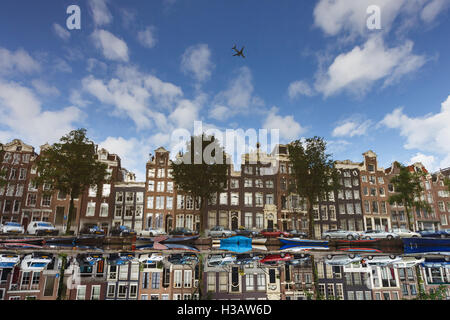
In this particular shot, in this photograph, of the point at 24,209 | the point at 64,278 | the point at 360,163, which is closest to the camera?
the point at 64,278

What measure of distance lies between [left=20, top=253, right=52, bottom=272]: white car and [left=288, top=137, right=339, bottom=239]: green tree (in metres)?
33.5

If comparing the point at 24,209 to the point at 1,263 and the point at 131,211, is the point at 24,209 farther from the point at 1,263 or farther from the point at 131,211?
the point at 1,263

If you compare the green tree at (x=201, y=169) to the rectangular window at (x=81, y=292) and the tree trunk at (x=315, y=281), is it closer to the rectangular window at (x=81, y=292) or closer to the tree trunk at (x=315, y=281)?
the tree trunk at (x=315, y=281)

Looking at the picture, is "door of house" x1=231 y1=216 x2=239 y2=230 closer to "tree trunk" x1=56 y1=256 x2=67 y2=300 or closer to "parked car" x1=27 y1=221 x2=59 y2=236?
"parked car" x1=27 y1=221 x2=59 y2=236

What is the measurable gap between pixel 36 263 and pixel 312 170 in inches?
1413

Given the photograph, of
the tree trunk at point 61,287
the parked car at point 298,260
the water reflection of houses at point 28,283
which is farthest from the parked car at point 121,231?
the parked car at point 298,260

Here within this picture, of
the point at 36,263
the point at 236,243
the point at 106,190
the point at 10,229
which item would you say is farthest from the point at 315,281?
the point at 106,190

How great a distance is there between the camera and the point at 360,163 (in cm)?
6222

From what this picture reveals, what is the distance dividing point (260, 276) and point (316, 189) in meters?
26.7

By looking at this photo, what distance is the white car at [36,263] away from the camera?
1889 cm

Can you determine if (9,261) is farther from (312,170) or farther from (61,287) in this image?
(312,170)

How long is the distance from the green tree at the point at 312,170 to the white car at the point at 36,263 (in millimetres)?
33541
